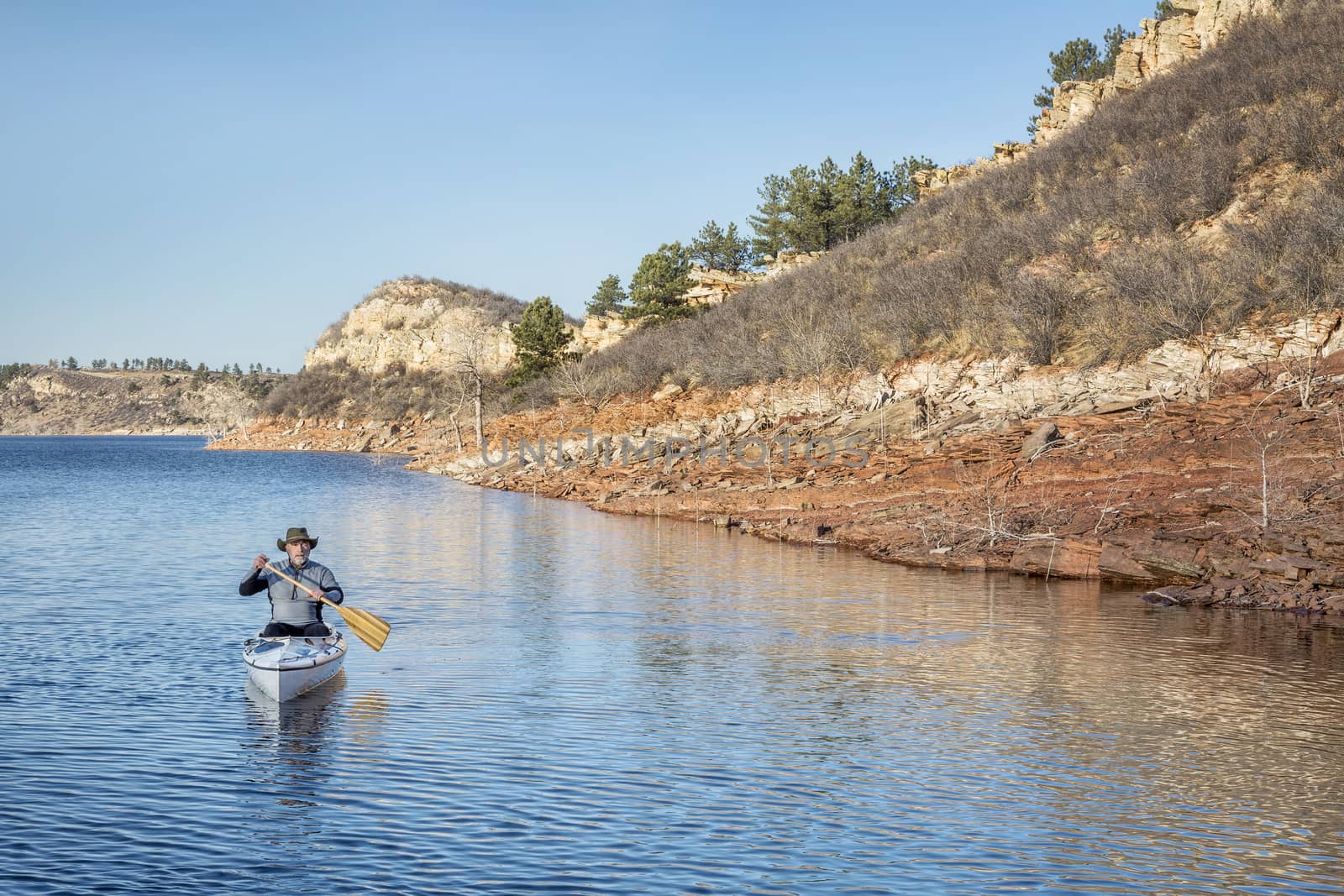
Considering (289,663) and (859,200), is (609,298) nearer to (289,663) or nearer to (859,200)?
(859,200)

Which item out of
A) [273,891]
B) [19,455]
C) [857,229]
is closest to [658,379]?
[857,229]

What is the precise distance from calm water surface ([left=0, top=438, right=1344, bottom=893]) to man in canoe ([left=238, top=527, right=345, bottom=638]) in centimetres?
89

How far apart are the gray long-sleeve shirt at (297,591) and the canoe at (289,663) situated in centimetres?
61

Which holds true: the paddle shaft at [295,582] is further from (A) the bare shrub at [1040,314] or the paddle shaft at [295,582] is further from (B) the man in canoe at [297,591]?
(A) the bare shrub at [1040,314]

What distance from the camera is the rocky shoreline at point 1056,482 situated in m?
23.3

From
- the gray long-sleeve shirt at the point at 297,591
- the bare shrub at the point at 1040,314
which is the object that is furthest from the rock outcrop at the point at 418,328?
the gray long-sleeve shirt at the point at 297,591

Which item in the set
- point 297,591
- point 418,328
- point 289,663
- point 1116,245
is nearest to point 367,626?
point 297,591

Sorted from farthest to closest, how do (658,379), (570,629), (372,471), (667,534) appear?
(372,471), (658,379), (667,534), (570,629)

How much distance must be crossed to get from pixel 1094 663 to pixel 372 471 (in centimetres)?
6380

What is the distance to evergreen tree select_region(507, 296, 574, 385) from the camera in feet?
289

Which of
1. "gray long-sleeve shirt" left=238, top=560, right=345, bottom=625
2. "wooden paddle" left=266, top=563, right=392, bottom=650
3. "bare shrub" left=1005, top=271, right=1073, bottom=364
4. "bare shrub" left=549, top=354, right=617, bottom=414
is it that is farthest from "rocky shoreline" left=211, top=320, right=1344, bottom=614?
"bare shrub" left=549, top=354, right=617, bottom=414

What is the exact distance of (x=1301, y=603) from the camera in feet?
69.7

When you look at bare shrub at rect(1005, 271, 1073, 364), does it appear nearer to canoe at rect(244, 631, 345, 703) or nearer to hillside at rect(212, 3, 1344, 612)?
hillside at rect(212, 3, 1344, 612)

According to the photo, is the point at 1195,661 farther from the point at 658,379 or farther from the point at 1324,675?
the point at 658,379
